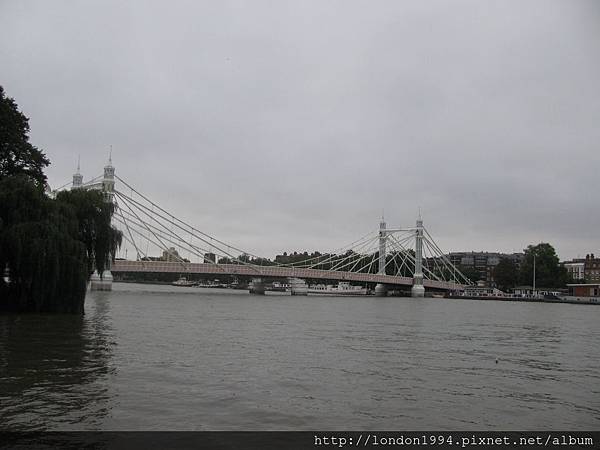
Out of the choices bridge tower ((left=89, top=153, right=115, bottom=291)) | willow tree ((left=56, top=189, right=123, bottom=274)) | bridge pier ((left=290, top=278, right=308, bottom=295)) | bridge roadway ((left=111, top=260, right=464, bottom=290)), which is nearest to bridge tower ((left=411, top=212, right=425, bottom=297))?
bridge roadway ((left=111, top=260, right=464, bottom=290))

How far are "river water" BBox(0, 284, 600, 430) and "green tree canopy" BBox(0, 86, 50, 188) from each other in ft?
45.1

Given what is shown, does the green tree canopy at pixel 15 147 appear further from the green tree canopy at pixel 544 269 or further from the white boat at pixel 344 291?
the green tree canopy at pixel 544 269

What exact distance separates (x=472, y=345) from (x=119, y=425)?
71.5 feet

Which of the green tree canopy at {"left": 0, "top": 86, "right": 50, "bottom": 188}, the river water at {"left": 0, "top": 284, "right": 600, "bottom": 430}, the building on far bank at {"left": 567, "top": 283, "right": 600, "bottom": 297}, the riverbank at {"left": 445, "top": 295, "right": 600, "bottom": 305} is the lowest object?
the river water at {"left": 0, "top": 284, "right": 600, "bottom": 430}

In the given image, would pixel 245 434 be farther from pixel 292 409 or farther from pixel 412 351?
pixel 412 351

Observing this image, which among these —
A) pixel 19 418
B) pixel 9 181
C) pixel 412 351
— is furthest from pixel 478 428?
pixel 9 181

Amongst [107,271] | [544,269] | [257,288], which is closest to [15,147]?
[107,271]

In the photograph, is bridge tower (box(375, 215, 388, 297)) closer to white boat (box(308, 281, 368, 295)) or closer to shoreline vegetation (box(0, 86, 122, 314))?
white boat (box(308, 281, 368, 295))

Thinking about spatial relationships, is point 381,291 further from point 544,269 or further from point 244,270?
point 244,270

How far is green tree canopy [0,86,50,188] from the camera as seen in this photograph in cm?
3831

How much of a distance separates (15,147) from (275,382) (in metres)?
30.1

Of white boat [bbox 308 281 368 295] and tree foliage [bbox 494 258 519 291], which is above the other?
tree foliage [bbox 494 258 519 291]

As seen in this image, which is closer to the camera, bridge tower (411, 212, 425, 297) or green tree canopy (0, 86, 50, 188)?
green tree canopy (0, 86, 50, 188)

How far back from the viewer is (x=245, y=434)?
11.6 m
